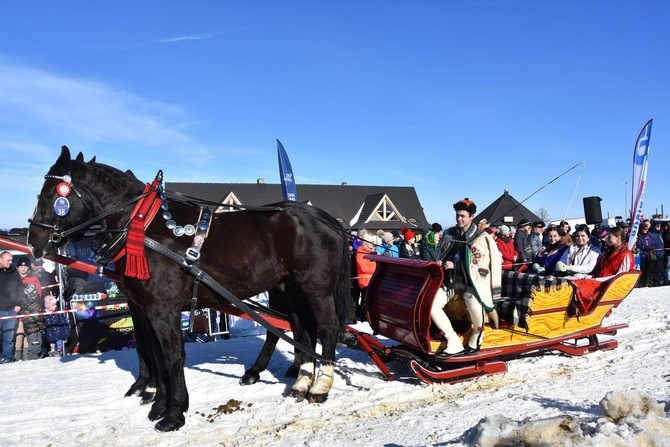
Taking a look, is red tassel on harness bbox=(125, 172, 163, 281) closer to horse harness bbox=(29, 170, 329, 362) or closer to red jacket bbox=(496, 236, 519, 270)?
horse harness bbox=(29, 170, 329, 362)

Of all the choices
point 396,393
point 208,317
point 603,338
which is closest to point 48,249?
point 396,393

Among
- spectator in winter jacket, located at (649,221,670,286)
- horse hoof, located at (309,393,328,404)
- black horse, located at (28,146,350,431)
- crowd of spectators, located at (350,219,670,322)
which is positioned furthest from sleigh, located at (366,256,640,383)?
spectator in winter jacket, located at (649,221,670,286)

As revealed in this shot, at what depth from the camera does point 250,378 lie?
18.9ft

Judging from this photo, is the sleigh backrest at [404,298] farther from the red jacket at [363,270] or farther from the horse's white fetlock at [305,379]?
the red jacket at [363,270]

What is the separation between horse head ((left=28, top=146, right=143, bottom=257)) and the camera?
461 centimetres

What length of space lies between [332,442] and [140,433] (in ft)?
5.46

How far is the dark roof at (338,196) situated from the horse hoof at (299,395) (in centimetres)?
2413

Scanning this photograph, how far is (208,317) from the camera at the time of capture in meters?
8.93

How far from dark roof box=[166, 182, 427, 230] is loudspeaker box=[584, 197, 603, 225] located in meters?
19.2

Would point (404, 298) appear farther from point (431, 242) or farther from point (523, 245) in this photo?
point (523, 245)

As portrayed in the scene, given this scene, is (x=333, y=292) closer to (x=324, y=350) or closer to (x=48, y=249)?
(x=324, y=350)

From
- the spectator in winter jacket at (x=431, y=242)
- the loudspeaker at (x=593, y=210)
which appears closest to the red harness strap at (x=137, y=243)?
the spectator in winter jacket at (x=431, y=242)

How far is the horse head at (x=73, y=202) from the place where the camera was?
4.61 metres

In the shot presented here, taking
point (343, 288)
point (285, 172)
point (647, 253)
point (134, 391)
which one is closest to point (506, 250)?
point (285, 172)
